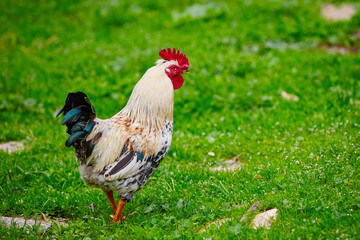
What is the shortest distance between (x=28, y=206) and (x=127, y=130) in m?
1.64

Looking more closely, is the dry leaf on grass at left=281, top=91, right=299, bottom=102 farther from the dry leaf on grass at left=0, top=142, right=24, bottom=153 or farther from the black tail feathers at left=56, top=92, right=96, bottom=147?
the dry leaf on grass at left=0, top=142, right=24, bottom=153

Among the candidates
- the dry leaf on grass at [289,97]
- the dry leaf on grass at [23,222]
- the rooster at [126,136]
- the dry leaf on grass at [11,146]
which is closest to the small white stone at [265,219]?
the rooster at [126,136]

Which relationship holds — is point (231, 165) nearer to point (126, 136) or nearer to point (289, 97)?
point (126, 136)

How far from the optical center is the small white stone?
3963mm

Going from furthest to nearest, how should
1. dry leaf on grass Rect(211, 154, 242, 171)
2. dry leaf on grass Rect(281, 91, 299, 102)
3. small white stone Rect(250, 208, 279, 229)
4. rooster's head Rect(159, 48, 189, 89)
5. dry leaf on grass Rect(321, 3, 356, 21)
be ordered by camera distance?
dry leaf on grass Rect(321, 3, 356, 21) < dry leaf on grass Rect(281, 91, 299, 102) < dry leaf on grass Rect(211, 154, 242, 171) < rooster's head Rect(159, 48, 189, 89) < small white stone Rect(250, 208, 279, 229)

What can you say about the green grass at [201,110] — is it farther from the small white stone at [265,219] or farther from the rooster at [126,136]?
the rooster at [126,136]

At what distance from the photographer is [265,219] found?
13.3 feet

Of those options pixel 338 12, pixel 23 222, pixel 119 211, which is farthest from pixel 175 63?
pixel 338 12

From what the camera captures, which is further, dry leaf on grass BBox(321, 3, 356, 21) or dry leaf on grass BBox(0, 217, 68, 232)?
dry leaf on grass BBox(321, 3, 356, 21)

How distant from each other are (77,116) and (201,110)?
3.65 metres

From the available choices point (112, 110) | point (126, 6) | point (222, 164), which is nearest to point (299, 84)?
point (222, 164)

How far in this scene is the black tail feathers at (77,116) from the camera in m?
3.98

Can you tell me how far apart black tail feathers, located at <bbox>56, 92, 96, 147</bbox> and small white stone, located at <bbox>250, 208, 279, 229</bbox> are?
79.6 inches

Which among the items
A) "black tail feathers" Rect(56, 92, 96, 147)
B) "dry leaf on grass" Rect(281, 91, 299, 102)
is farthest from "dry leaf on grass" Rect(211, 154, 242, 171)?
"black tail feathers" Rect(56, 92, 96, 147)
